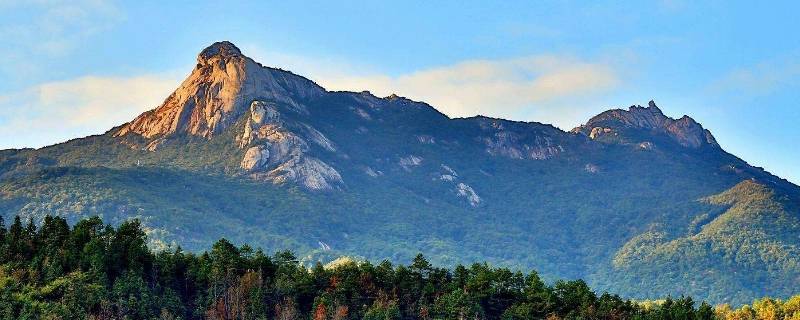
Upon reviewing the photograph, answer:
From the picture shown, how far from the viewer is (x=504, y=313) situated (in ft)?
408

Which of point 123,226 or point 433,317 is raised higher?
point 123,226

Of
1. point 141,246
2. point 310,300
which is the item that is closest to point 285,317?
point 310,300

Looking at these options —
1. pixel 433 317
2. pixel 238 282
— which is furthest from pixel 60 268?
pixel 433 317

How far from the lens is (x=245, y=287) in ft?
406

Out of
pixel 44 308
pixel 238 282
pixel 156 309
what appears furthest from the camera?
pixel 238 282

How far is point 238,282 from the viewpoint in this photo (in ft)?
413

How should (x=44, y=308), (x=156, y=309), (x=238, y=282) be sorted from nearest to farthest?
(x=44, y=308), (x=156, y=309), (x=238, y=282)

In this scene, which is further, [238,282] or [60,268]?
[238,282]

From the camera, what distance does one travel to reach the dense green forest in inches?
4579

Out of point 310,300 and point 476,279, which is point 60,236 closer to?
point 310,300

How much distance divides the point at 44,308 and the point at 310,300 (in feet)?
94.9

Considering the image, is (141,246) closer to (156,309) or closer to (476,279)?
(156,309)

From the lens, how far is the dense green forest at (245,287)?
116 meters

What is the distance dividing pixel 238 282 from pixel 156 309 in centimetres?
1108
